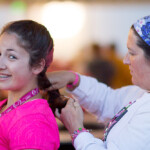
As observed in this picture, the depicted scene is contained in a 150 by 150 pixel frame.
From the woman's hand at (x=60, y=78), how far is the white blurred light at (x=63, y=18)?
12.7 ft

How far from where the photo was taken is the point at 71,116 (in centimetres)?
140

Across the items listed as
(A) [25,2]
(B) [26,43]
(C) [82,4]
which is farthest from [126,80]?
(B) [26,43]

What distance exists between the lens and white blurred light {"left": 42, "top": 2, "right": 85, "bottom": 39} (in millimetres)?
5691

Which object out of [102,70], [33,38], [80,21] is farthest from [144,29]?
[80,21]

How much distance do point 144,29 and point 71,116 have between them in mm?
540

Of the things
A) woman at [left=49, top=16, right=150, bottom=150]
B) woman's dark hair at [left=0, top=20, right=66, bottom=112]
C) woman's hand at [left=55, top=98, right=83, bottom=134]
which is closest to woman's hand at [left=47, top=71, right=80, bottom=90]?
woman at [left=49, top=16, right=150, bottom=150]

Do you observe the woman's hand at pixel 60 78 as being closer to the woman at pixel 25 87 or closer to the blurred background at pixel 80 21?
the woman at pixel 25 87

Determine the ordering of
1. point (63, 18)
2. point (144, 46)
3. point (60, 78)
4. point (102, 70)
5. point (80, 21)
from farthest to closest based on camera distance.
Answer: point (80, 21) → point (63, 18) → point (102, 70) → point (60, 78) → point (144, 46)

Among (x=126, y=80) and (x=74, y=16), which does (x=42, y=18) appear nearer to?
(x=74, y=16)

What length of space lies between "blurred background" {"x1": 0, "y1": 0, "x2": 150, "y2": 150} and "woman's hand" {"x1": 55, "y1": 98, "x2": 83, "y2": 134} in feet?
10.0

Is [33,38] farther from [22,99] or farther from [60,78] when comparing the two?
[60,78]

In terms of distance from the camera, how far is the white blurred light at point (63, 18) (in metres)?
5.69

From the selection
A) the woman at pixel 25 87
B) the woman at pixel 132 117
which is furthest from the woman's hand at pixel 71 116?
the woman at pixel 25 87

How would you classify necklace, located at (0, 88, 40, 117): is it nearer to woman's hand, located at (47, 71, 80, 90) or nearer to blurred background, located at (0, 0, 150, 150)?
woman's hand, located at (47, 71, 80, 90)
